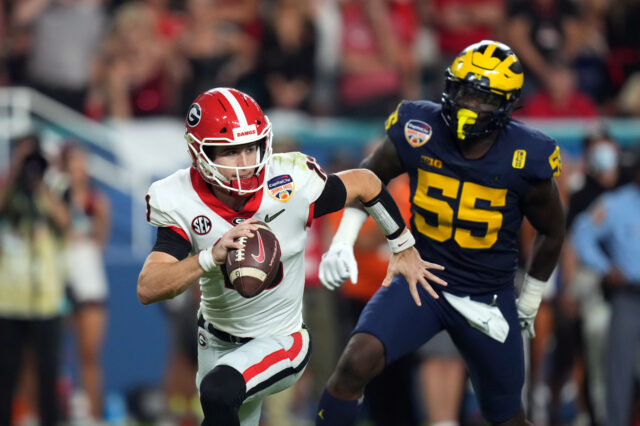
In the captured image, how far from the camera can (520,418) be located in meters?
5.27

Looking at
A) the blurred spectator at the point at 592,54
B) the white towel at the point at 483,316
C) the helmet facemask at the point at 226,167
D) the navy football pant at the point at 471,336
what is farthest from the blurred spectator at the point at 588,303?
the helmet facemask at the point at 226,167

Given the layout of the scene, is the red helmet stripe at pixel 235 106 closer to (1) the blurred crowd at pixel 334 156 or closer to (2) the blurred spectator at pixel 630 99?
(1) the blurred crowd at pixel 334 156

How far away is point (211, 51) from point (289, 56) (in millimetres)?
723

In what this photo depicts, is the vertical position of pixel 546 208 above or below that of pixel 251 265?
below

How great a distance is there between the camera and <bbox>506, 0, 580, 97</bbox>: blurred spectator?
9742mm

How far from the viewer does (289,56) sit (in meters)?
9.48

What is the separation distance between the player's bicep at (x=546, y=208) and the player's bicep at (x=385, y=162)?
676 mm

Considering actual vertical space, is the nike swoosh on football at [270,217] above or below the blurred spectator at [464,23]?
above

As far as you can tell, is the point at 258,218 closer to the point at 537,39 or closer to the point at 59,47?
the point at 59,47

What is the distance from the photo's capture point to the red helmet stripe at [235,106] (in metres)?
4.42

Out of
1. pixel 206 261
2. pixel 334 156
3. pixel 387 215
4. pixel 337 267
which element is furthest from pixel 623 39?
pixel 206 261

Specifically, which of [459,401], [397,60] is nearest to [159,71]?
[397,60]

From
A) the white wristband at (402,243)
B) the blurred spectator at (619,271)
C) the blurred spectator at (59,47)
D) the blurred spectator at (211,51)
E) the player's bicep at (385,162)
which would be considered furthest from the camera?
the blurred spectator at (211,51)

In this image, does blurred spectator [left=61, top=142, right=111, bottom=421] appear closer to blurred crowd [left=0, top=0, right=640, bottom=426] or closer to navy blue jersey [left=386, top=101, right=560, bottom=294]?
blurred crowd [left=0, top=0, right=640, bottom=426]
